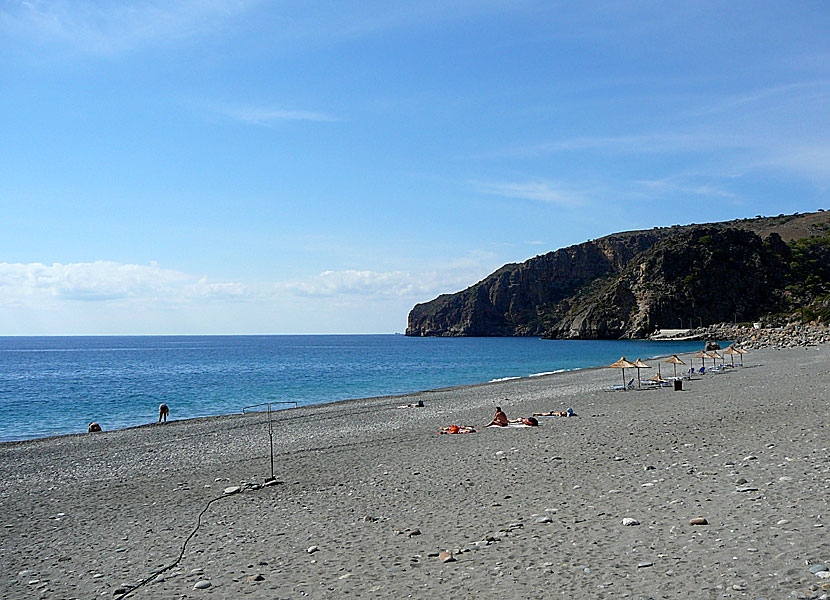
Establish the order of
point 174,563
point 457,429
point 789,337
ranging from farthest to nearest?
1. point 789,337
2. point 457,429
3. point 174,563

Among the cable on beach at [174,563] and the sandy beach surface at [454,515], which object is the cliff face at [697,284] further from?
the cable on beach at [174,563]

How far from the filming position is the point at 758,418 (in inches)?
621


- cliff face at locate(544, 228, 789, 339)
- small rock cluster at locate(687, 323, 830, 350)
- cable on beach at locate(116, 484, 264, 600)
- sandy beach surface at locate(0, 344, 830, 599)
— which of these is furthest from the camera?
cliff face at locate(544, 228, 789, 339)

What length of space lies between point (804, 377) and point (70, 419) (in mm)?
34717

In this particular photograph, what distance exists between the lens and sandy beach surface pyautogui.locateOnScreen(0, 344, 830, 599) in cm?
618

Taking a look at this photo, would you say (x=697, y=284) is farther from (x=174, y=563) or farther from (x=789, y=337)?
(x=174, y=563)

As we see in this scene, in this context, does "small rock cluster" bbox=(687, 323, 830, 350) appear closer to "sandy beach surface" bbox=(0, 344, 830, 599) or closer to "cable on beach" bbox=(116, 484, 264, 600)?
"sandy beach surface" bbox=(0, 344, 830, 599)

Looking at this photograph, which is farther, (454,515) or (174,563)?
(454,515)

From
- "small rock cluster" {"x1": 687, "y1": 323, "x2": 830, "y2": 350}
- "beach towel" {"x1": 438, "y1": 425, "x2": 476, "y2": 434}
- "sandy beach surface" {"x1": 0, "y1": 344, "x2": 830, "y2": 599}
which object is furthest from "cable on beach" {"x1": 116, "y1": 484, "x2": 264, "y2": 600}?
"small rock cluster" {"x1": 687, "y1": 323, "x2": 830, "y2": 350}

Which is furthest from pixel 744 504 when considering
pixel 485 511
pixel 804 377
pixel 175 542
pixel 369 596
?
pixel 804 377

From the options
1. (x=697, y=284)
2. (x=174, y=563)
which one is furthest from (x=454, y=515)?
(x=697, y=284)

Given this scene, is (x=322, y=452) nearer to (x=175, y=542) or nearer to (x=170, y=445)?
(x=170, y=445)

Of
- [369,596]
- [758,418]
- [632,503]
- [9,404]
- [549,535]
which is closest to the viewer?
[369,596]

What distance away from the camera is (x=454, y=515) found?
881 cm
